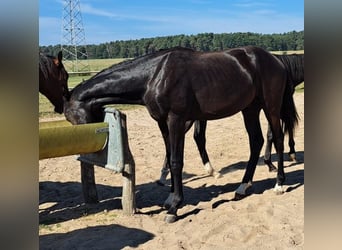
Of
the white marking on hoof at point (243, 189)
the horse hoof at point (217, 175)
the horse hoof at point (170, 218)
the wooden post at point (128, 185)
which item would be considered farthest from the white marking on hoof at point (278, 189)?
the wooden post at point (128, 185)

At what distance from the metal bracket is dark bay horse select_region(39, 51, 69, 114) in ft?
2.21

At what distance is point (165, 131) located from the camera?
4430 mm

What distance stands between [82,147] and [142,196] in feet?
3.83

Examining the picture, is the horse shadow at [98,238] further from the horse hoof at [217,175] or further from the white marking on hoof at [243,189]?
Result: the horse hoof at [217,175]

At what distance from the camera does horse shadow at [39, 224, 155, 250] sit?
10.7ft

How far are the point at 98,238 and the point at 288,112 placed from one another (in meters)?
3.03

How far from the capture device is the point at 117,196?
15.3ft

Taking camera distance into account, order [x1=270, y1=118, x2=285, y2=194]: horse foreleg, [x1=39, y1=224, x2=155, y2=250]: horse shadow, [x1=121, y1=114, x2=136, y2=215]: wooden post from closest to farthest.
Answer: [x1=39, y1=224, x2=155, y2=250]: horse shadow → [x1=121, y1=114, x2=136, y2=215]: wooden post → [x1=270, y1=118, x2=285, y2=194]: horse foreleg

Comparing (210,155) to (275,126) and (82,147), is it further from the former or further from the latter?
(82,147)

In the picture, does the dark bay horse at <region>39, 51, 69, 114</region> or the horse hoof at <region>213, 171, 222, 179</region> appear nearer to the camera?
the dark bay horse at <region>39, 51, 69, 114</region>

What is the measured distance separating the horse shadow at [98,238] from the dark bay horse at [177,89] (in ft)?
1.54

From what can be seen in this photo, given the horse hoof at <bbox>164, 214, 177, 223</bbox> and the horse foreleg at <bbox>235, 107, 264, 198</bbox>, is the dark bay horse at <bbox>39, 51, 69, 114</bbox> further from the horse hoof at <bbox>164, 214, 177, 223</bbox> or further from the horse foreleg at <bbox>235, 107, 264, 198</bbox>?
the horse foreleg at <bbox>235, 107, 264, 198</bbox>

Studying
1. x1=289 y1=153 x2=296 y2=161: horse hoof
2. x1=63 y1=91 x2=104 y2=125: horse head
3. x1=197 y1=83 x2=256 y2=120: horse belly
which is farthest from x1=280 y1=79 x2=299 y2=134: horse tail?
x1=63 y1=91 x2=104 y2=125: horse head
